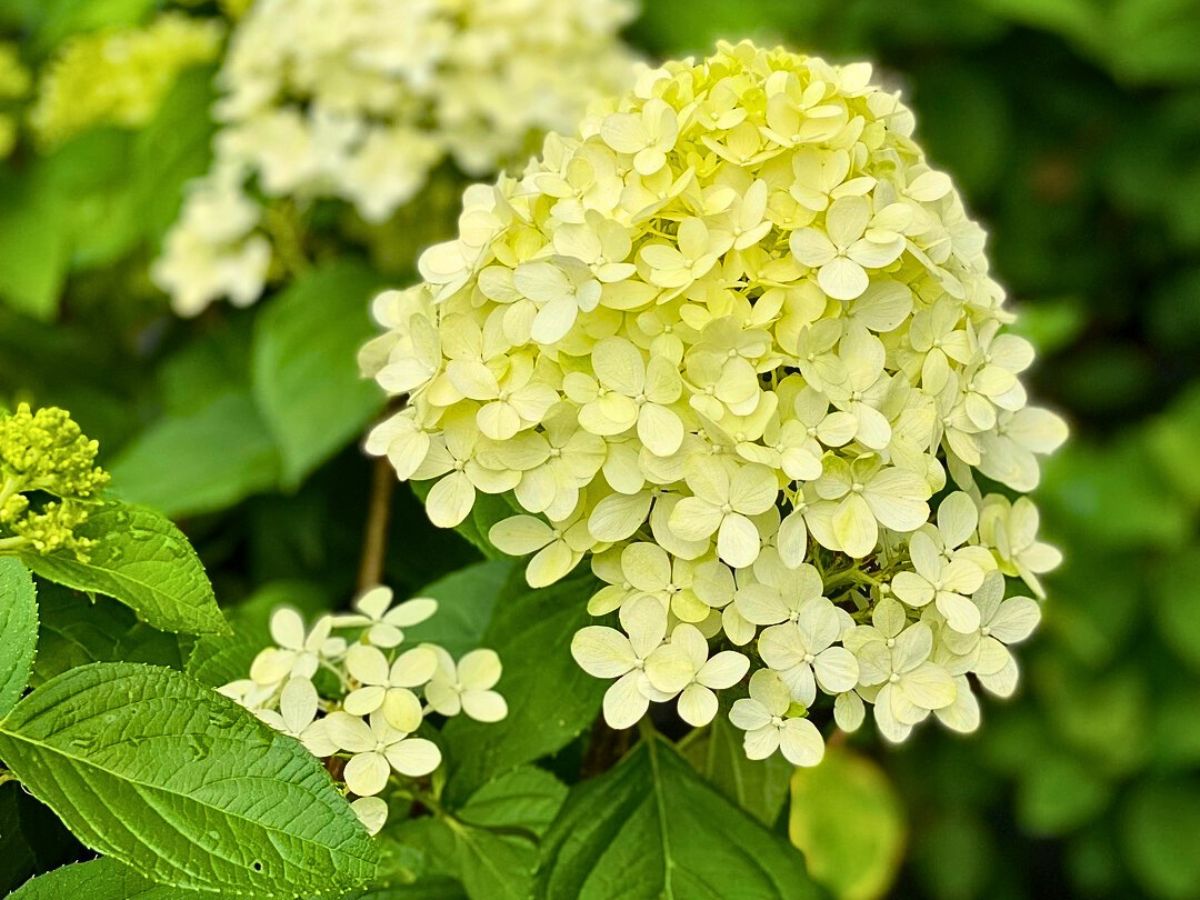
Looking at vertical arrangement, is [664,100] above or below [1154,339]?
above

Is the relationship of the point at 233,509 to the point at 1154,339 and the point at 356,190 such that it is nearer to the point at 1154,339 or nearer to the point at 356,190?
the point at 356,190

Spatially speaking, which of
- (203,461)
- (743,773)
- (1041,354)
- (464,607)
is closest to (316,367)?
(203,461)

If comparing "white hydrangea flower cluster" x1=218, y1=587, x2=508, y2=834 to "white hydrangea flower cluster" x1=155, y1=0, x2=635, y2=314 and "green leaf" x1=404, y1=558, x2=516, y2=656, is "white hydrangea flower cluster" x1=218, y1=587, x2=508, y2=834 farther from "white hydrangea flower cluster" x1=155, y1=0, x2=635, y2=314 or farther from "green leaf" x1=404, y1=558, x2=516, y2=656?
"white hydrangea flower cluster" x1=155, y1=0, x2=635, y2=314

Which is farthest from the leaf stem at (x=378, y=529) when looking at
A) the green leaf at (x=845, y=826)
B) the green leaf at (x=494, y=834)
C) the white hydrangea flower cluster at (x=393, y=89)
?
the green leaf at (x=845, y=826)

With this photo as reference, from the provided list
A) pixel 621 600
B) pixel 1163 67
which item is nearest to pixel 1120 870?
pixel 1163 67

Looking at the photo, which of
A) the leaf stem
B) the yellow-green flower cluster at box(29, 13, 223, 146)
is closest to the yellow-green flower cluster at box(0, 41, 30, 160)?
the yellow-green flower cluster at box(29, 13, 223, 146)

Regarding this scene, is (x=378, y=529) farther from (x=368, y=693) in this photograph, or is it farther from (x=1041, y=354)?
(x=1041, y=354)
